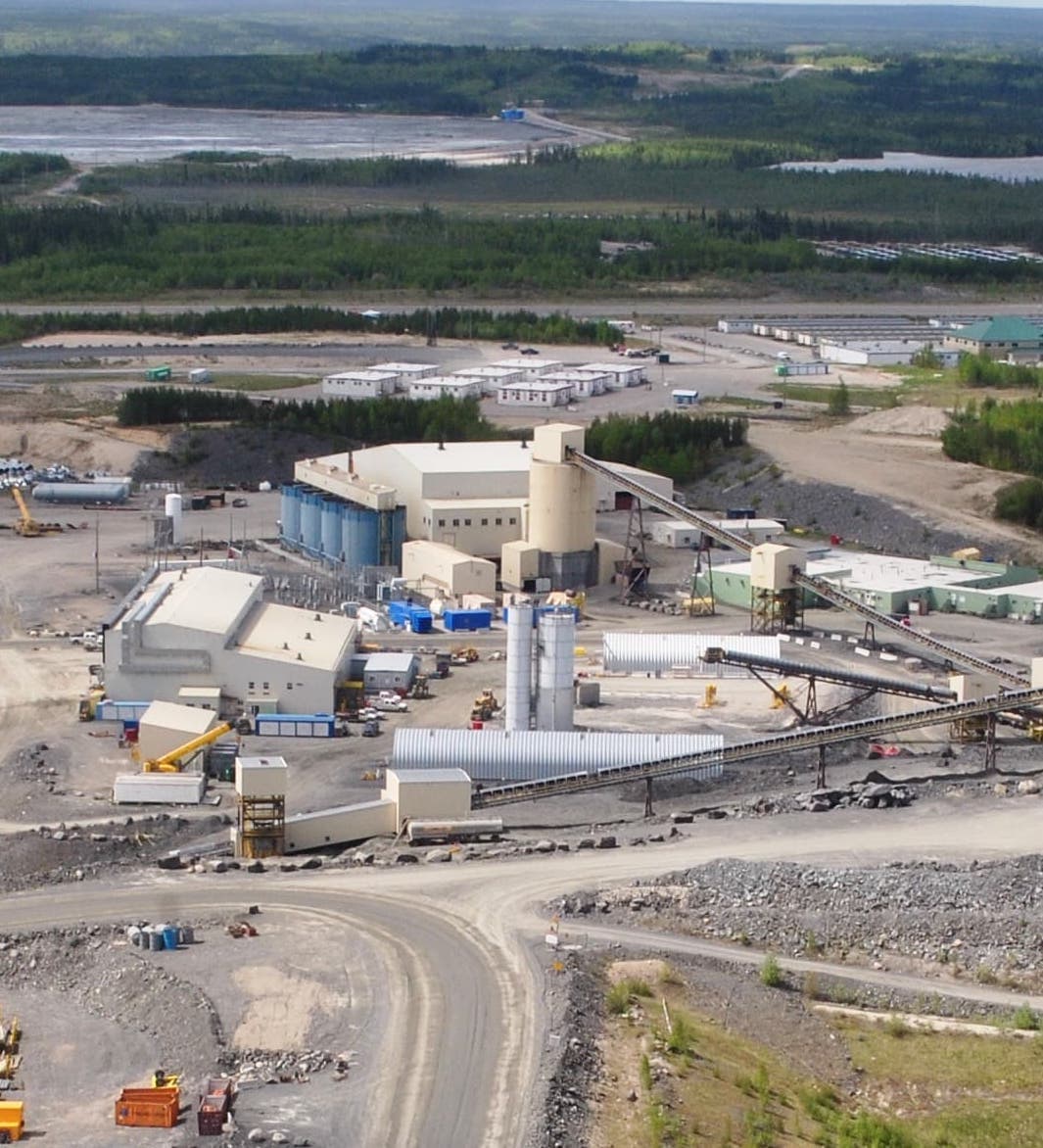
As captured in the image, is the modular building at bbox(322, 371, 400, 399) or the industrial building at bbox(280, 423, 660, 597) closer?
the industrial building at bbox(280, 423, 660, 597)

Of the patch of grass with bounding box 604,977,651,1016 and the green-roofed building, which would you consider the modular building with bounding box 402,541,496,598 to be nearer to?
the patch of grass with bounding box 604,977,651,1016

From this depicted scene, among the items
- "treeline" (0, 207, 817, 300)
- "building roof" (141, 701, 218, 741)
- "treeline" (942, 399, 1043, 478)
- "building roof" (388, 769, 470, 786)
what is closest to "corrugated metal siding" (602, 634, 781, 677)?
"building roof" (141, 701, 218, 741)

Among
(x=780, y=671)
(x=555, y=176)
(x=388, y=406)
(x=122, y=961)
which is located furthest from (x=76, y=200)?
(x=122, y=961)

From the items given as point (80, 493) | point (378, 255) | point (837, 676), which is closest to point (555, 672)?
point (837, 676)

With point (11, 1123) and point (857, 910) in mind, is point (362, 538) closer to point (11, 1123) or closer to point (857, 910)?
point (857, 910)

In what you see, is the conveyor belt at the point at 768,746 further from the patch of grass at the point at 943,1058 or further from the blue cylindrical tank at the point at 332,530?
the blue cylindrical tank at the point at 332,530

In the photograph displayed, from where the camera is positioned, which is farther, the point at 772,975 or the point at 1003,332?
the point at 1003,332
